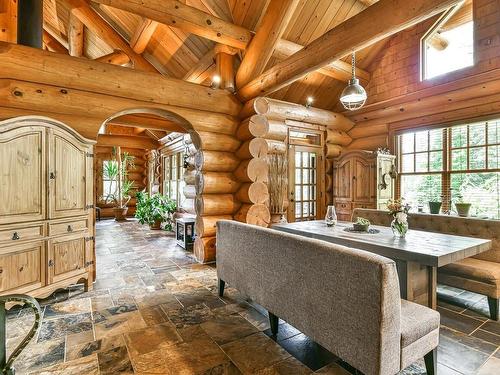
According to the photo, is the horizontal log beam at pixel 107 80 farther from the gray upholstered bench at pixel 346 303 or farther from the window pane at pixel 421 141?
the window pane at pixel 421 141

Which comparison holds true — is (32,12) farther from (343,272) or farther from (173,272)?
(343,272)

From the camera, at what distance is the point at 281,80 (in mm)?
4008

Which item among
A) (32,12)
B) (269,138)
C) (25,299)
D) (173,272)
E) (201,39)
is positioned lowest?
(173,272)

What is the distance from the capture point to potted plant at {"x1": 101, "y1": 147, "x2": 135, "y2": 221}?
1052 cm

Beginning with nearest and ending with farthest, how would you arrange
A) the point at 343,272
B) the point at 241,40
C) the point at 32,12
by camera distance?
the point at 343,272 < the point at 32,12 < the point at 241,40

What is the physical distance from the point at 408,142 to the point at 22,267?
6623 millimetres

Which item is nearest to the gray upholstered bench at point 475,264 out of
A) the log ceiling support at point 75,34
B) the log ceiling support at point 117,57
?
the log ceiling support at point 117,57

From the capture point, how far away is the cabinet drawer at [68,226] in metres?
3.12

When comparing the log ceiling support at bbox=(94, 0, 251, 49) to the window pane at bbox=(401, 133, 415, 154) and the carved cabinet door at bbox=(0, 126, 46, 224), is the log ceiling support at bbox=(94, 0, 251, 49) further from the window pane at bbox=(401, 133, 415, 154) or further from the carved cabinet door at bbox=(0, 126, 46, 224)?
the window pane at bbox=(401, 133, 415, 154)

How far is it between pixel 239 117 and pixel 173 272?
117 inches

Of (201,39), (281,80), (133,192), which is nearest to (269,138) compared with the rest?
(281,80)

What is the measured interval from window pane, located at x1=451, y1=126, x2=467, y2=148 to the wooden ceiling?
237cm

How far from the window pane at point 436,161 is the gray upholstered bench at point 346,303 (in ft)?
14.0

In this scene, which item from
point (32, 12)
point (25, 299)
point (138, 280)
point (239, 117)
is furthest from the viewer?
point (239, 117)
